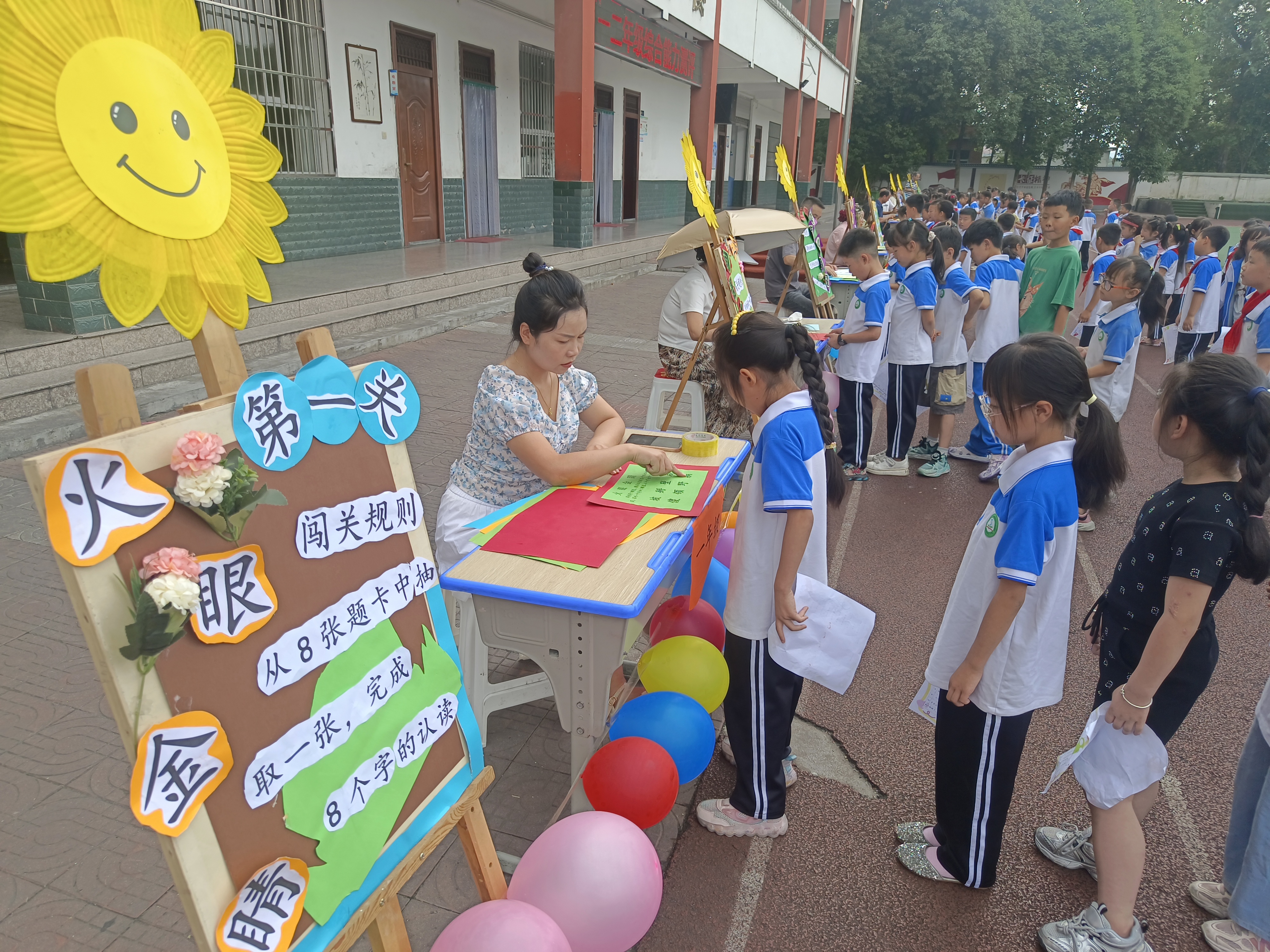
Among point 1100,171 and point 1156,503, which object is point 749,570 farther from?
point 1100,171

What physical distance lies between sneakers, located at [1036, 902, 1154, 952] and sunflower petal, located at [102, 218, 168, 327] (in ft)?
7.99

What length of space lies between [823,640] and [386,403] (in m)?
1.30

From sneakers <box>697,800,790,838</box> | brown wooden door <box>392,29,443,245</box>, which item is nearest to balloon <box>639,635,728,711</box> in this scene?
sneakers <box>697,800,790,838</box>

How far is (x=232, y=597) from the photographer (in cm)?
121

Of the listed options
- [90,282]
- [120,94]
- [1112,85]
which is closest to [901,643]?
[120,94]

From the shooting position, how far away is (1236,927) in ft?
6.71

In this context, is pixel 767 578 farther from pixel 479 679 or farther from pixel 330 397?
pixel 330 397

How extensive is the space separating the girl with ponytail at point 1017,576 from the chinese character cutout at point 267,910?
1492 mm

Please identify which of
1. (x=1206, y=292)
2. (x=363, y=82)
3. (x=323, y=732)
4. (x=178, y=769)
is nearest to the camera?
(x=178, y=769)

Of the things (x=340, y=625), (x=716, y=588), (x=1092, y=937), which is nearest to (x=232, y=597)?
(x=340, y=625)

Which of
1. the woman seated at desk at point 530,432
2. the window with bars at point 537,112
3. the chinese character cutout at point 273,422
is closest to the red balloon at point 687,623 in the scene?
the woman seated at desk at point 530,432

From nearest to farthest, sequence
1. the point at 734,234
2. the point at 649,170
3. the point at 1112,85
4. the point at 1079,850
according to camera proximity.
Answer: the point at 1079,850 < the point at 734,234 < the point at 649,170 < the point at 1112,85

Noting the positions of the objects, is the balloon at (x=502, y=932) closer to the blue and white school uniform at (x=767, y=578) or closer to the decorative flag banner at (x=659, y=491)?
the blue and white school uniform at (x=767, y=578)

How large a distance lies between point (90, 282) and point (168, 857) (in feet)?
19.9
